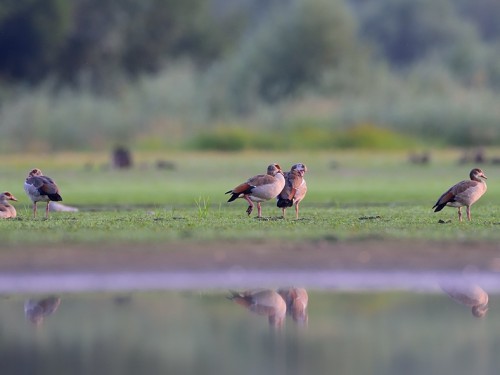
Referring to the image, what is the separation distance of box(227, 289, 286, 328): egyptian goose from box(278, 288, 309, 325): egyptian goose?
59mm

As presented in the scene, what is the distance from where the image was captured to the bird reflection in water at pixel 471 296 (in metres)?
12.0

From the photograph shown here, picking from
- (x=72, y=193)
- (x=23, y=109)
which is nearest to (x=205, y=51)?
(x=23, y=109)

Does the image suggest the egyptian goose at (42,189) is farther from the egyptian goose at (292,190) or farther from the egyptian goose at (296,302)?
the egyptian goose at (296,302)

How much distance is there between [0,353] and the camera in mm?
10492

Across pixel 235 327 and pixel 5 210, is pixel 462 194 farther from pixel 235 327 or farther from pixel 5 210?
pixel 235 327

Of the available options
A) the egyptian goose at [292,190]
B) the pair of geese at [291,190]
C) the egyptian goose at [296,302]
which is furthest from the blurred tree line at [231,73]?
the egyptian goose at [296,302]

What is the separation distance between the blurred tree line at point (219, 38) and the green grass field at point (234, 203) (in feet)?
55.6

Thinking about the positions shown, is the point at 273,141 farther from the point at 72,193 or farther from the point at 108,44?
the point at 108,44

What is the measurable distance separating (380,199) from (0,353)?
1333 cm

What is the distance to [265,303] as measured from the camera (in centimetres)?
1242

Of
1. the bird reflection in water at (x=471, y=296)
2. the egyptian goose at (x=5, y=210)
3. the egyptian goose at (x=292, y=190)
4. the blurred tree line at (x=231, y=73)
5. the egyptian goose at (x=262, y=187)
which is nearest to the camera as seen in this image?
the bird reflection in water at (x=471, y=296)

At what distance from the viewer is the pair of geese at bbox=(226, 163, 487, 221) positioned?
17062 mm

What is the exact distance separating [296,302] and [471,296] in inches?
69.1

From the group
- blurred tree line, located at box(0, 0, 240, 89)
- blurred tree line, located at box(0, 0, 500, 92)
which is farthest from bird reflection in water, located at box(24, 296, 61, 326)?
blurred tree line, located at box(0, 0, 240, 89)
